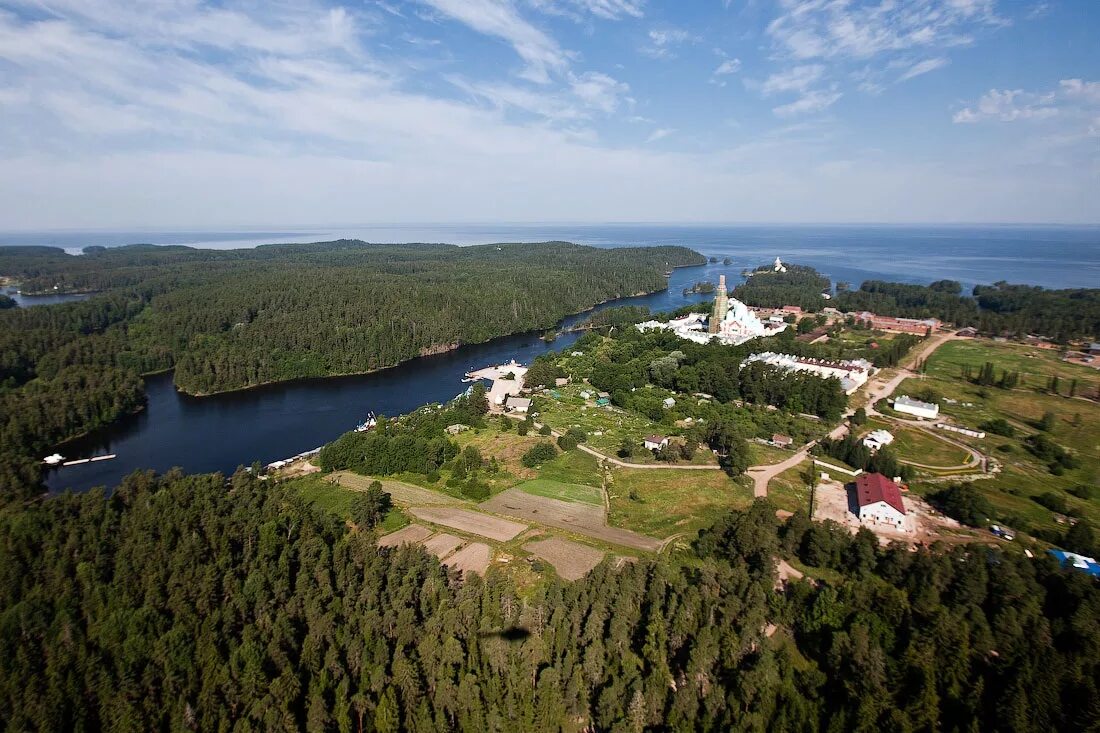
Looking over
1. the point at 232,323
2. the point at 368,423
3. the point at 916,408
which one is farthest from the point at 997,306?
the point at 232,323

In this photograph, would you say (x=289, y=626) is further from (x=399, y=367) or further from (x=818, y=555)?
(x=399, y=367)

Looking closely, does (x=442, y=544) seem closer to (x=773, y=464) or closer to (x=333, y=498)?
(x=333, y=498)

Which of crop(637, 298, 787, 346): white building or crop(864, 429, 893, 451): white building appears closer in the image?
crop(864, 429, 893, 451): white building

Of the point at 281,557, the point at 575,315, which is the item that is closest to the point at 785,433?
the point at 281,557

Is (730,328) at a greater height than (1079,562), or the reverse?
(730,328)

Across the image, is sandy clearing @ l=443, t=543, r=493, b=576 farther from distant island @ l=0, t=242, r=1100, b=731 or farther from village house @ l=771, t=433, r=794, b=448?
village house @ l=771, t=433, r=794, b=448

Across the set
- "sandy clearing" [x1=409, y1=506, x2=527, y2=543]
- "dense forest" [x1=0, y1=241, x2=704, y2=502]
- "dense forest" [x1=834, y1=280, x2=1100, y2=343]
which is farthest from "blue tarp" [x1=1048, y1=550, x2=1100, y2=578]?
"dense forest" [x1=834, y1=280, x2=1100, y2=343]
